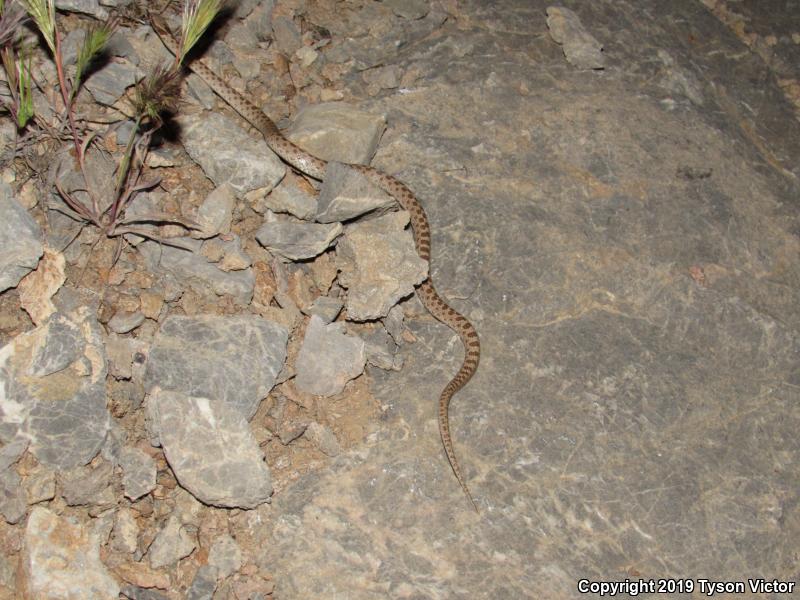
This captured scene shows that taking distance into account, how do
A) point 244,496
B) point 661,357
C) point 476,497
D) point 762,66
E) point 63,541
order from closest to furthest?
point 63,541, point 244,496, point 476,497, point 661,357, point 762,66

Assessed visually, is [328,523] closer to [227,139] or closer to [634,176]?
[227,139]

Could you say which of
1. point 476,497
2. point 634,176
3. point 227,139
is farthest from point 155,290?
point 634,176

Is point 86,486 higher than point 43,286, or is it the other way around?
point 43,286

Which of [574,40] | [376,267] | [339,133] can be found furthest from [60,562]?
[574,40]

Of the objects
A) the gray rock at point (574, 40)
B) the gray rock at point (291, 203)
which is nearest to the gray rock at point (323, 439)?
the gray rock at point (291, 203)

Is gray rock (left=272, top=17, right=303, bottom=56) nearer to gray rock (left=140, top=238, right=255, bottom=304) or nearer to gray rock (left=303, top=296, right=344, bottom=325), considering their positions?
gray rock (left=140, top=238, right=255, bottom=304)

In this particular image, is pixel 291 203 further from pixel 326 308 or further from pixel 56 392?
pixel 56 392
